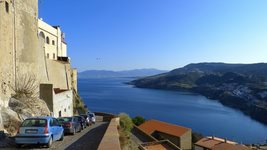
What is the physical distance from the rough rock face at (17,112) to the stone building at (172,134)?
145 feet

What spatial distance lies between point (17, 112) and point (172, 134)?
161 feet

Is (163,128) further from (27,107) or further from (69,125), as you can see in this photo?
(27,107)

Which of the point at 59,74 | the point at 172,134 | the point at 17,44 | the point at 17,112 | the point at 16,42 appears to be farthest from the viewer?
the point at 172,134

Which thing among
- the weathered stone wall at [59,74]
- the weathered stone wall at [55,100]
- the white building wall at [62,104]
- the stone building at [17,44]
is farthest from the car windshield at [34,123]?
the weathered stone wall at [59,74]

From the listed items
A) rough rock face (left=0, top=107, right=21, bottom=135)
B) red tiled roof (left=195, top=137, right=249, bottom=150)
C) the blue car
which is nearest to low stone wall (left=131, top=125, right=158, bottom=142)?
red tiled roof (left=195, top=137, right=249, bottom=150)

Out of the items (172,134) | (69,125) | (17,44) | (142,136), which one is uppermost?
(17,44)

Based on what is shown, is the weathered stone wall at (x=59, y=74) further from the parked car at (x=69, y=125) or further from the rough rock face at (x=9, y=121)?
the rough rock face at (x=9, y=121)

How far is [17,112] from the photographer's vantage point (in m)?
17.9

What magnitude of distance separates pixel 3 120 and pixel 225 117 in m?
122

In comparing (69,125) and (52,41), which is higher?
(52,41)

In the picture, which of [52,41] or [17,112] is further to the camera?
[52,41]

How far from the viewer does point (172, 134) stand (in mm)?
63875

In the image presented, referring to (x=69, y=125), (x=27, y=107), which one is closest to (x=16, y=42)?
(x=27, y=107)

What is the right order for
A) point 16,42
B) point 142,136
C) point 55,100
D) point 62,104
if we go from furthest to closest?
point 142,136, point 62,104, point 55,100, point 16,42
